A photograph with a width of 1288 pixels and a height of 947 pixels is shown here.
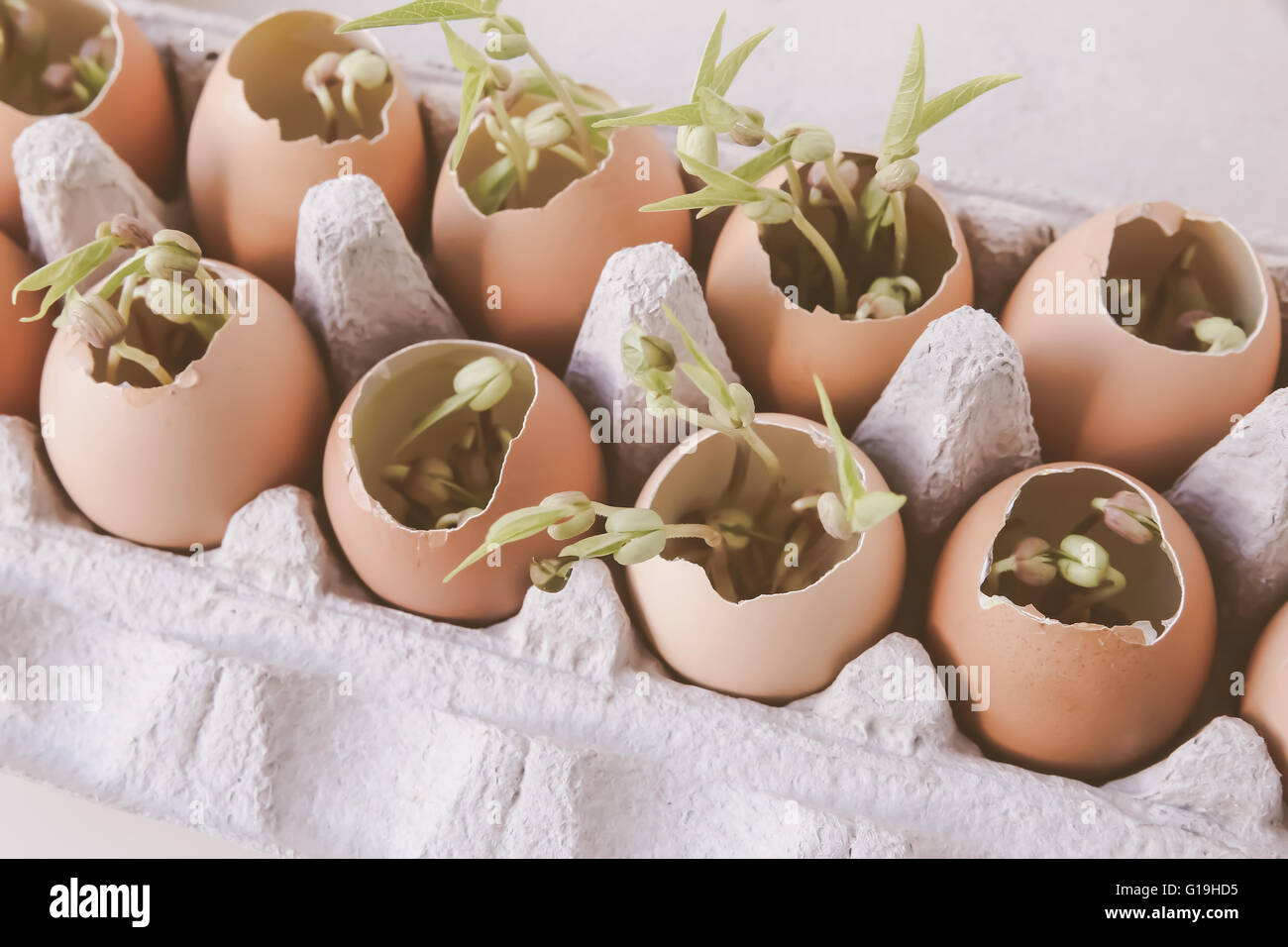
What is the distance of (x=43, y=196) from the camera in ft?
2.18

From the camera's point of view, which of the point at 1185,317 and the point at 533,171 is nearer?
the point at 1185,317

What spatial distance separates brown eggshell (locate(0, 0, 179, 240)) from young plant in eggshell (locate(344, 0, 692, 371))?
0.77 ft

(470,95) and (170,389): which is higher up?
(470,95)

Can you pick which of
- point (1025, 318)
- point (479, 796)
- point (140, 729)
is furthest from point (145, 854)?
point (1025, 318)

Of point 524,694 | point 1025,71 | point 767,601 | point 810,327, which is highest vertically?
point 1025,71

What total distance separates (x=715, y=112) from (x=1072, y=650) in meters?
0.33

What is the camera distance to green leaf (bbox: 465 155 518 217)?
682 mm

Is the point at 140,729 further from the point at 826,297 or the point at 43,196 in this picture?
the point at 826,297

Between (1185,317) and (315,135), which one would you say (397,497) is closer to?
(315,135)

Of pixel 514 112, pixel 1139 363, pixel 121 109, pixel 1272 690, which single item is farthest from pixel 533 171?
pixel 1272 690

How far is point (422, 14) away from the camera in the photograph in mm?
531

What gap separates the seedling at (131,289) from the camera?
0.57m

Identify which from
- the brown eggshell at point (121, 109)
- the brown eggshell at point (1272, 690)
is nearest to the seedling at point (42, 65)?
the brown eggshell at point (121, 109)

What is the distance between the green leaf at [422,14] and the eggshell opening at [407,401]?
180mm
